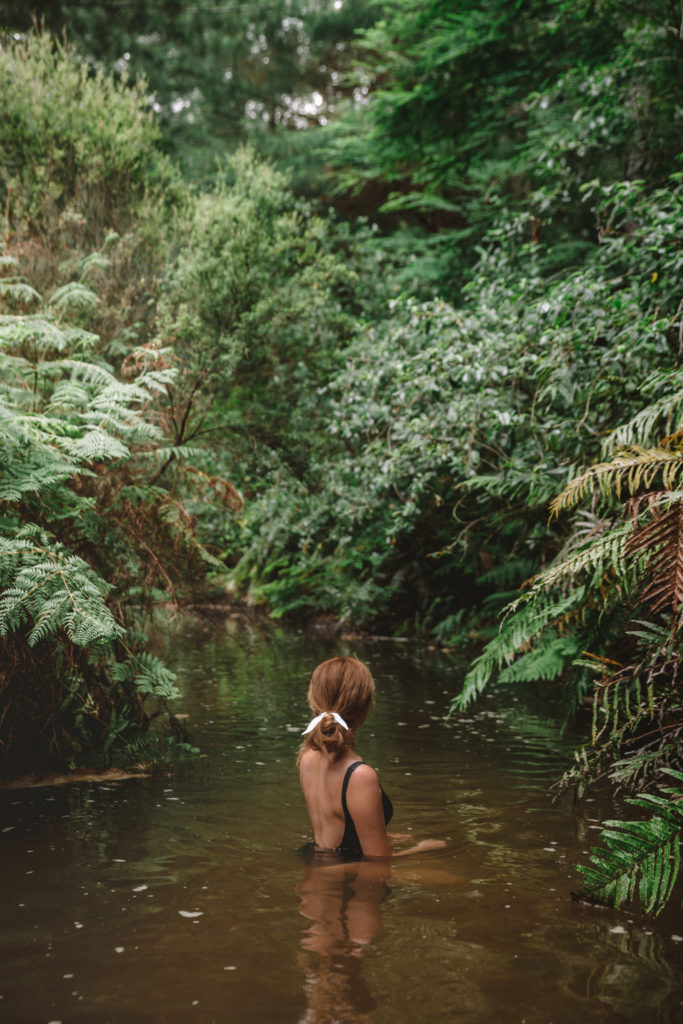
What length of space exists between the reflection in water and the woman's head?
693 millimetres

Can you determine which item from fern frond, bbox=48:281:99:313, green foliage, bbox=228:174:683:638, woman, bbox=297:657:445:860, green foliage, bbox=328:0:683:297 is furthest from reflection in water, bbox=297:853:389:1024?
green foliage, bbox=328:0:683:297

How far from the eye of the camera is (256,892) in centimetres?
452

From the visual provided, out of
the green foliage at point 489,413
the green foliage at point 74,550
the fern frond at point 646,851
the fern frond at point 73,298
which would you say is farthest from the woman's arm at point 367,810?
the fern frond at point 73,298

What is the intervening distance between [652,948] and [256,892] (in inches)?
75.5

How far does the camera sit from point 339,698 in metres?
4.41

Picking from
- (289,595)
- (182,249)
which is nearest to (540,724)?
(182,249)

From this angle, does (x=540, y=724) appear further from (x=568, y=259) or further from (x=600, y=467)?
(x=568, y=259)

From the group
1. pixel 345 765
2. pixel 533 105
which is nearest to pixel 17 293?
pixel 345 765

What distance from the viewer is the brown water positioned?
11.0ft

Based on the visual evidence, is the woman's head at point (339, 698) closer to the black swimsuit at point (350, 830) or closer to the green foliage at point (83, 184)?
the black swimsuit at point (350, 830)

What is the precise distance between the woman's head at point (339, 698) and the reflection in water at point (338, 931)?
69 centimetres

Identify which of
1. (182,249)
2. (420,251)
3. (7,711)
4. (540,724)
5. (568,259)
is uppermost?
(420,251)

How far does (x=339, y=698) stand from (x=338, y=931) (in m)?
1.05

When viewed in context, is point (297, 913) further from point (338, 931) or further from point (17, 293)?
point (17, 293)
